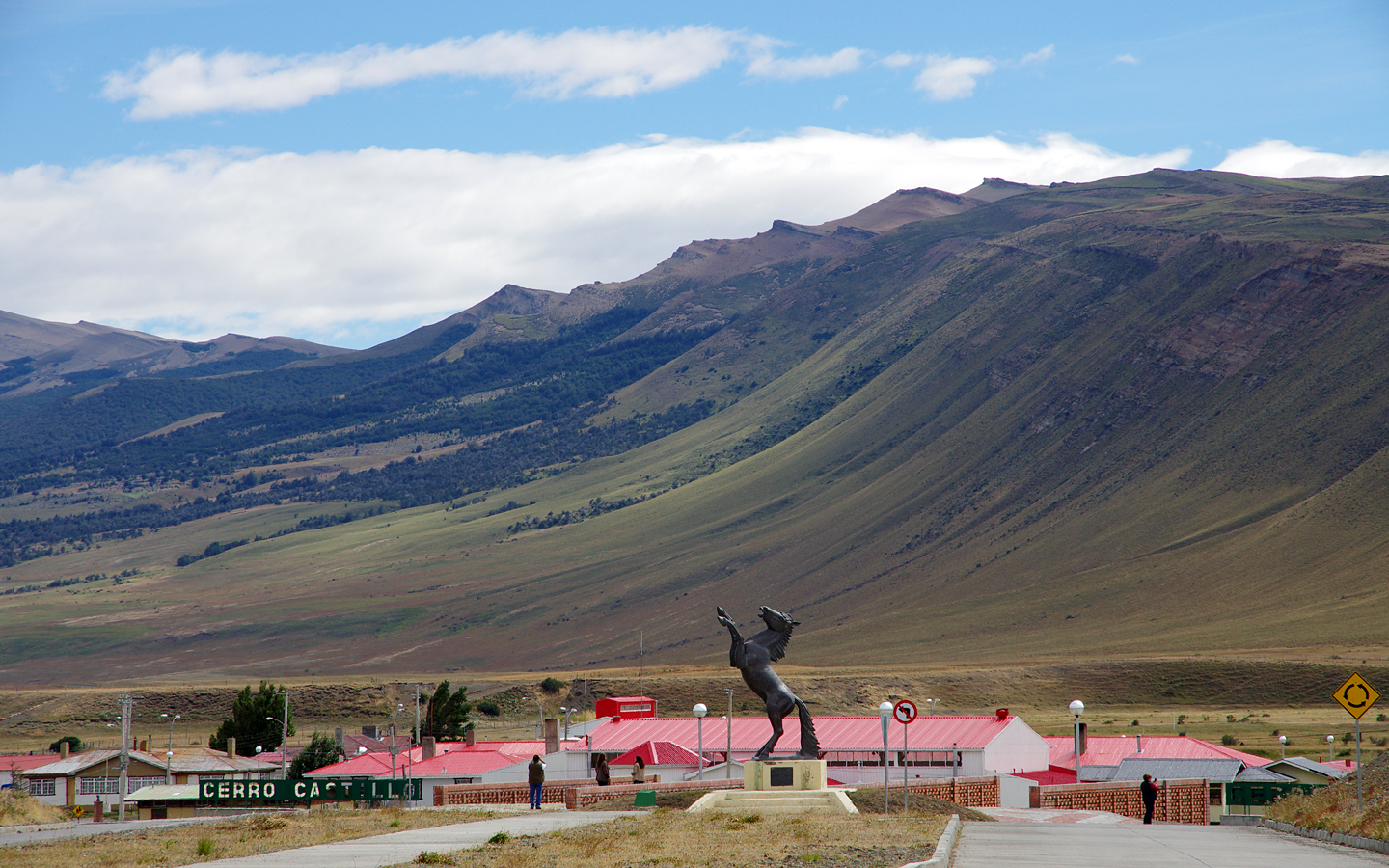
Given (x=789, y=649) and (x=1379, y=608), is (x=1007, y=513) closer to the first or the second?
(x=789, y=649)

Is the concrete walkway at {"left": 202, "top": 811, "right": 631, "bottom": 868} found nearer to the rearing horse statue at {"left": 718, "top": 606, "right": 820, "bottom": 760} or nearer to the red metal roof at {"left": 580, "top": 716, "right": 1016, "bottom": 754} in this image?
the rearing horse statue at {"left": 718, "top": 606, "right": 820, "bottom": 760}

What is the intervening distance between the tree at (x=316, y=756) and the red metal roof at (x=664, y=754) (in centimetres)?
1926

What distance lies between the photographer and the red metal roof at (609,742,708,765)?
4672 cm

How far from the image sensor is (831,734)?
48031 millimetres

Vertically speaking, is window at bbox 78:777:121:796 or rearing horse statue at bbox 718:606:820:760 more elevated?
rearing horse statue at bbox 718:606:820:760

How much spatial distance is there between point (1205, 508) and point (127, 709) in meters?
102

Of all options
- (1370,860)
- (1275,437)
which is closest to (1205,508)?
(1275,437)

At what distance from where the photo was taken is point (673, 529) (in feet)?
545

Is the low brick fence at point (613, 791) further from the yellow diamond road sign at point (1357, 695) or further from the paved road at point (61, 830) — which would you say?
the yellow diamond road sign at point (1357, 695)

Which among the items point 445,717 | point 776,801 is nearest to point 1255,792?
point 776,801

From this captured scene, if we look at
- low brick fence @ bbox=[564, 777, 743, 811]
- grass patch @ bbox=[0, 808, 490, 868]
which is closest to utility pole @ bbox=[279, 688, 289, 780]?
low brick fence @ bbox=[564, 777, 743, 811]

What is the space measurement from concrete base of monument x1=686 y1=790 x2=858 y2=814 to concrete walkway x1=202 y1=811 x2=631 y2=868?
6.92 ft

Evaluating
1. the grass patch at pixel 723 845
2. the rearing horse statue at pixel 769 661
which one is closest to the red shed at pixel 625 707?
the rearing horse statue at pixel 769 661

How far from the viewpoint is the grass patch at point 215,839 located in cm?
1934
